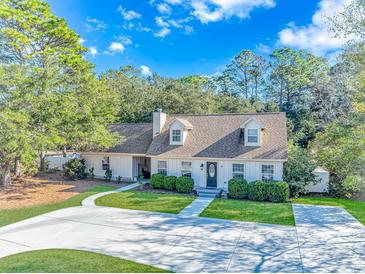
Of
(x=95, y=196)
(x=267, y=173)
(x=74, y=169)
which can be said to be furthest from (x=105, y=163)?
(x=267, y=173)

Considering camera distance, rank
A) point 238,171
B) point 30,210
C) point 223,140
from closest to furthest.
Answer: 1. point 30,210
2. point 238,171
3. point 223,140

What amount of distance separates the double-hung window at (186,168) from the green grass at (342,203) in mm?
7503

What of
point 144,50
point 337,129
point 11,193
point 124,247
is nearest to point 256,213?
point 337,129

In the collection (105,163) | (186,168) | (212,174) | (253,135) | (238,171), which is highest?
(253,135)

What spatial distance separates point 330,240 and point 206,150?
1054 centimetres

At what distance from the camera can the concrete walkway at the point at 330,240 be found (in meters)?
7.94

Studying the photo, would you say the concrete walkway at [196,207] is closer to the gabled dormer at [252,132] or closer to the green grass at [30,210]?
the gabled dormer at [252,132]

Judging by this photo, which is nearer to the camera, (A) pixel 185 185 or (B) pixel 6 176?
(A) pixel 185 185

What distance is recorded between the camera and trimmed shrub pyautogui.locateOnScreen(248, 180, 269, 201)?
16.3 m

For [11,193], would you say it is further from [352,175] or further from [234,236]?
[352,175]

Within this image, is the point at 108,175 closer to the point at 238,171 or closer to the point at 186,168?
the point at 186,168

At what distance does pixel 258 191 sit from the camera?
16.4 meters

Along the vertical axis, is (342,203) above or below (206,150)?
below

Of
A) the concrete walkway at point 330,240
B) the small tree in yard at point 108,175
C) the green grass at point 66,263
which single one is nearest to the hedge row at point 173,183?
the small tree in yard at point 108,175
